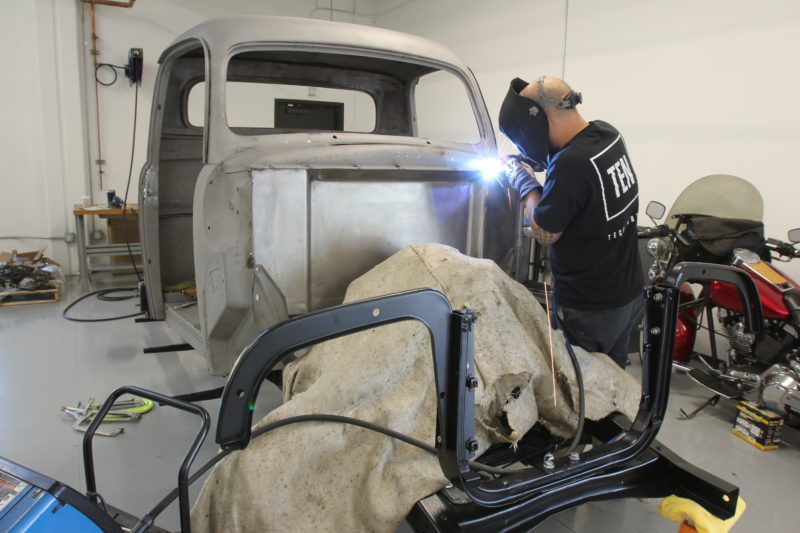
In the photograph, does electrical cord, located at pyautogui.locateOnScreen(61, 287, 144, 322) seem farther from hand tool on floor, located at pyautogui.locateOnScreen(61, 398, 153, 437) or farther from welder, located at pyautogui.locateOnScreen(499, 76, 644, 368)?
welder, located at pyautogui.locateOnScreen(499, 76, 644, 368)

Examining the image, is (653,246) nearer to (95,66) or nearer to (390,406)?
(390,406)

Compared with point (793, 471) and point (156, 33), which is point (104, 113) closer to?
point (156, 33)

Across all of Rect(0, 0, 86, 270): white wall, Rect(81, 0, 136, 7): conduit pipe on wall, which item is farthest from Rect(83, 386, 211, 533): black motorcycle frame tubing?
Rect(81, 0, 136, 7): conduit pipe on wall

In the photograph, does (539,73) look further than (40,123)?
No

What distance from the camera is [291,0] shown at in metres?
8.93

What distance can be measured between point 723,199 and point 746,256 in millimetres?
527

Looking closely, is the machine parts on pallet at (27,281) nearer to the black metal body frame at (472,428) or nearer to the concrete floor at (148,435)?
the concrete floor at (148,435)

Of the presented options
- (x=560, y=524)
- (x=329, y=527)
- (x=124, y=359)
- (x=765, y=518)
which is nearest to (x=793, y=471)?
(x=765, y=518)

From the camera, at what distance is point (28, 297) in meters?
5.84

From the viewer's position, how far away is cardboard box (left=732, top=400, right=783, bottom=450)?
10.6 feet

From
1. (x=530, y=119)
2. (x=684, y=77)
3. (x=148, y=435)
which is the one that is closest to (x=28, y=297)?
(x=148, y=435)

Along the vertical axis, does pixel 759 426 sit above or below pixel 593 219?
below

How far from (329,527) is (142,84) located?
7.90m

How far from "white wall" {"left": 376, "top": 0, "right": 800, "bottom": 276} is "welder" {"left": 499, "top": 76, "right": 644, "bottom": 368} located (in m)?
2.74
